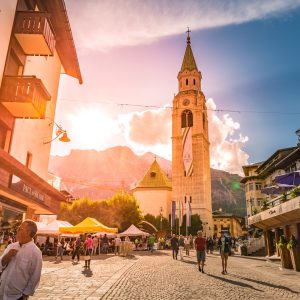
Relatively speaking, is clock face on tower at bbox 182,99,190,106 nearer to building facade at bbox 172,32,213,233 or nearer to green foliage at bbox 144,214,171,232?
building facade at bbox 172,32,213,233

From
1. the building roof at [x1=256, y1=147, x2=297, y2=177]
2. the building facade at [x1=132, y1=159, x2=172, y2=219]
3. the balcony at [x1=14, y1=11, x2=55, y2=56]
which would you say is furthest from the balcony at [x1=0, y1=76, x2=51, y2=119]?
the building facade at [x1=132, y1=159, x2=172, y2=219]

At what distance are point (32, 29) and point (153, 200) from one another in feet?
229

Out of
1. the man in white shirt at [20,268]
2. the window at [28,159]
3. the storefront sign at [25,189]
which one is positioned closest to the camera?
the man in white shirt at [20,268]

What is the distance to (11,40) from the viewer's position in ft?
40.0

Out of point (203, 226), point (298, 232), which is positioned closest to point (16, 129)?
point (298, 232)

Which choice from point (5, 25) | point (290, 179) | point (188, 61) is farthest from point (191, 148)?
point (5, 25)

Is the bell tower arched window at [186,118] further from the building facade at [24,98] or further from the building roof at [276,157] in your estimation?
the building facade at [24,98]

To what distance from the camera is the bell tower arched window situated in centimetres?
8167

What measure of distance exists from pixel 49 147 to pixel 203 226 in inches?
2344

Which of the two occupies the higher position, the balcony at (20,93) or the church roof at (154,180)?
the church roof at (154,180)

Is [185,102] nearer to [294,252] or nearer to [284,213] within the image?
[284,213]

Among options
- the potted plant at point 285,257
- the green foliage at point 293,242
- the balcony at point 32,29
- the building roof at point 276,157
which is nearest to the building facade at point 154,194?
the building roof at point 276,157

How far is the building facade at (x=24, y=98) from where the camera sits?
1153cm

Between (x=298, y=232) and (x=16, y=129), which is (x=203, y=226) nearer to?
(x=298, y=232)
